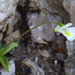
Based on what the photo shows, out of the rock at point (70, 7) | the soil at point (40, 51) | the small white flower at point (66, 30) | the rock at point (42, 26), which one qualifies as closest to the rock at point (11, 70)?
the soil at point (40, 51)

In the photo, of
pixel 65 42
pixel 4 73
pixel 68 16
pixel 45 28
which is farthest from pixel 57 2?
pixel 4 73

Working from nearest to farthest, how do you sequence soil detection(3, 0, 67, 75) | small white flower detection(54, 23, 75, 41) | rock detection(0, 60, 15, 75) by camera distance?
small white flower detection(54, 23, 75, 41), rock detection(0, 60, 15, 75), soil detection(3, 0, 67, 75)

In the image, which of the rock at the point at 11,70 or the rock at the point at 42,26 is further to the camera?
the rock at the point at 42,26

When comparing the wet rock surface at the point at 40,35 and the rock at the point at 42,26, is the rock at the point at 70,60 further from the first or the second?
the rock at the point at 42,26

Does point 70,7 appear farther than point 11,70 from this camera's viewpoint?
Yes

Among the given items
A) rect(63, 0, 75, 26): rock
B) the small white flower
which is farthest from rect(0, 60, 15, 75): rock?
rect(63, 0, 75, 26): rock

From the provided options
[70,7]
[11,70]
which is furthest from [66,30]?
[11,70]

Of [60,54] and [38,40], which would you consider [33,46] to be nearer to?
[38,40]

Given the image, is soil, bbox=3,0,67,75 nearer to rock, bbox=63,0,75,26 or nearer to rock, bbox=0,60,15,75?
rock, bbox=0,60,15,75

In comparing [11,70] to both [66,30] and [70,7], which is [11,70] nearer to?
[66,30]
